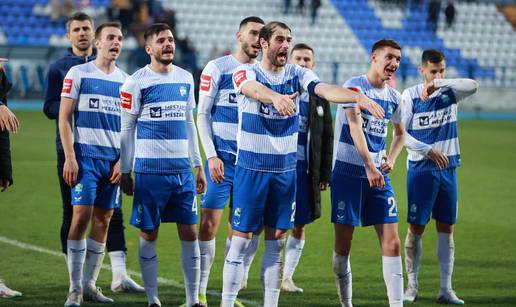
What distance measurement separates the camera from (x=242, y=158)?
7.02 metres

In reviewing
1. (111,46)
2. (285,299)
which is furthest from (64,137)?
(285,299)

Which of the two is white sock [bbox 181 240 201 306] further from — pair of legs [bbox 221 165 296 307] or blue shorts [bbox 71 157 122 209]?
blue shorts [bbox 71 157 122 209]

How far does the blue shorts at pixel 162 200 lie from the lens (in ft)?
24.2

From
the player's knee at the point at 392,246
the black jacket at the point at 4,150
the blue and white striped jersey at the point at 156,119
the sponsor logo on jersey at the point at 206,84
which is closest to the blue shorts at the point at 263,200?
the blue and white striped jersey at the point at 156,119

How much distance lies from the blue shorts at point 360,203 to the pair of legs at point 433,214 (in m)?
1.04

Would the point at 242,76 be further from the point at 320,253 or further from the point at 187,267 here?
the point at 320,253

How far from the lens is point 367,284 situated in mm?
9000

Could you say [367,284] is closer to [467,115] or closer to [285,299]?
[285,299]

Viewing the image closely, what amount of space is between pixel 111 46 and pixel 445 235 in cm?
319

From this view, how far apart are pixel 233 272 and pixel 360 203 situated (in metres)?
1.16

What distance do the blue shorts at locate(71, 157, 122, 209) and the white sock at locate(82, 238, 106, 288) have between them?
0.37 meters

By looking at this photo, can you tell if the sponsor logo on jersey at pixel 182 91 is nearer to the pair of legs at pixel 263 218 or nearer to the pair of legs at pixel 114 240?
Result: the pair of legs at pixel 263 218

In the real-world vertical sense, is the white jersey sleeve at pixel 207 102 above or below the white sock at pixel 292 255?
above

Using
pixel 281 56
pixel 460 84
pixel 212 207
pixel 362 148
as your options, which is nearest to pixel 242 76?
pixel 281 56
